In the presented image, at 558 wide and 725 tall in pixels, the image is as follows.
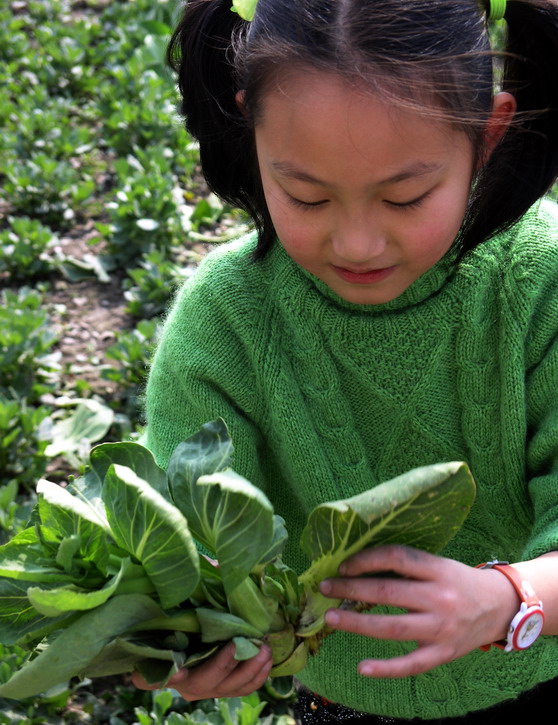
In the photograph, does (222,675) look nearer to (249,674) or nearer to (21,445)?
(249,674)

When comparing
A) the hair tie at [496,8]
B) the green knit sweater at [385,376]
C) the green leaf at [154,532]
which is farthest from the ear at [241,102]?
the green leaf at [154,532]

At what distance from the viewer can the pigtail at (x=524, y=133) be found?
5.48 feet

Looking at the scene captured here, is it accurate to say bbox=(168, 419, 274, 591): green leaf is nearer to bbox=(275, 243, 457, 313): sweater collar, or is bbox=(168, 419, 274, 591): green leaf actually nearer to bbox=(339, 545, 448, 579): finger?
bbox=(339, 545, 448, 579): finger

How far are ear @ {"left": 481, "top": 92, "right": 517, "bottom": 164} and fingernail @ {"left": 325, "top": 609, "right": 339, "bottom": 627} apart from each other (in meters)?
0.73

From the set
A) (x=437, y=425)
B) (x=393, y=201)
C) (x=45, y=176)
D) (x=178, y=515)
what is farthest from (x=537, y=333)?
(x=45, y=176)

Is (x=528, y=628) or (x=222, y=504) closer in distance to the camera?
(x=222, y=504)

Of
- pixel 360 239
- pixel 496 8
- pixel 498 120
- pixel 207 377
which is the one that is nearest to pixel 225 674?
pixel 207 377

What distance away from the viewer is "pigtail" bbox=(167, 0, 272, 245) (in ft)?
5.77

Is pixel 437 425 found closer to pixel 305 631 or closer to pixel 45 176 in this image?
pixel 305 631

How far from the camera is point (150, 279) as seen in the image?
362 centimetres

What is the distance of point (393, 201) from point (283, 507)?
793mm

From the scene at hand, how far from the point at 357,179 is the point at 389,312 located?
43cm

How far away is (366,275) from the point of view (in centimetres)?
161

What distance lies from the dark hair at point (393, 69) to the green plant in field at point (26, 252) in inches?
78.8
